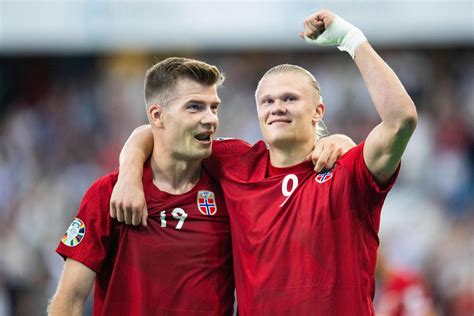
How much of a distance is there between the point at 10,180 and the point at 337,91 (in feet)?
14.2

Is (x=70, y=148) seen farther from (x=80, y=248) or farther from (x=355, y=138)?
(x=80, y=248)

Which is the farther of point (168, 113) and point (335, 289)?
point (168, 113)

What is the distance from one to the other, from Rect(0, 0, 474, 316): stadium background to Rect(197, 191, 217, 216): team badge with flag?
5388 mm

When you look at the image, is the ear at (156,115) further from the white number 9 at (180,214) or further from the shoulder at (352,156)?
the shoulder at (352,156)

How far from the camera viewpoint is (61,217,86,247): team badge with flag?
4.37 meters

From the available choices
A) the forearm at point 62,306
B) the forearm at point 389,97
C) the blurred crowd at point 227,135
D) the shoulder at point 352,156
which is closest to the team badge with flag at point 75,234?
the forearm at point 62,306

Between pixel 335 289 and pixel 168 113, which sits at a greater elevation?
pixel 168 113

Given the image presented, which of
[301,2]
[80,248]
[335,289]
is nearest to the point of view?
[335,289]

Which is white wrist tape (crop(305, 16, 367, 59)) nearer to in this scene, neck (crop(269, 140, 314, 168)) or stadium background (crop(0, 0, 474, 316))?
neck (crop(269, 140, 314, 168))

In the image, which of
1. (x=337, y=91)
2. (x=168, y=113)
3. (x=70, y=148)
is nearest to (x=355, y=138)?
(x=337, y=91)

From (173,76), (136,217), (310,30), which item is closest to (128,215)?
(136,217)

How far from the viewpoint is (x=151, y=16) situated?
1088 centimetres

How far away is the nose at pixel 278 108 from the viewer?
14.1 ft

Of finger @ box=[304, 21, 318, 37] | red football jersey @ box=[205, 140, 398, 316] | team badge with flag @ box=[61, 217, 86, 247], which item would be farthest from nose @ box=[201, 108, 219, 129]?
team badge with flag @ box=[61, 217, 86, 247]
